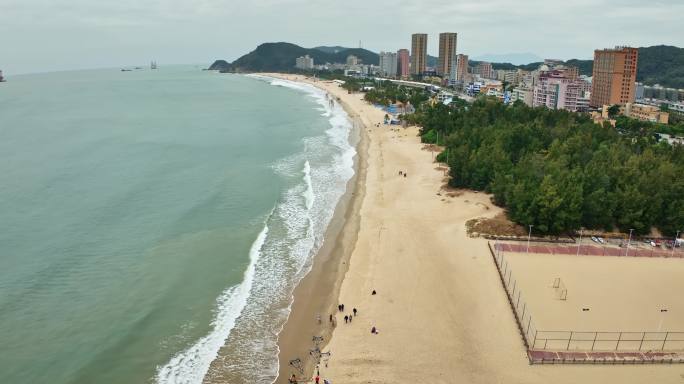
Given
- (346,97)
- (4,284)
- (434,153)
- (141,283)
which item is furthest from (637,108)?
(4,284)

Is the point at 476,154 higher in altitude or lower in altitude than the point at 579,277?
higher

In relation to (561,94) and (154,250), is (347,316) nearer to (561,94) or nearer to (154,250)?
(154,250)

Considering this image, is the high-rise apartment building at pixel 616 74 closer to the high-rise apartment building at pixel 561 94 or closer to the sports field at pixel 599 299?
the high-rise apartment building at pixel 561 94

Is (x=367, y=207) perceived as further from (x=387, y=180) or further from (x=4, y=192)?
(x=4, y=192)

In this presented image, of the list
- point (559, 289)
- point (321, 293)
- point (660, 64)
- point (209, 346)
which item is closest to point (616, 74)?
point (660, 64)

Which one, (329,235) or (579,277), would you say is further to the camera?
(329,235)

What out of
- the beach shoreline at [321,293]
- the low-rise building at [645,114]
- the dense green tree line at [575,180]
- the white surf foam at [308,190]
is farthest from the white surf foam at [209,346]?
the low-rise building at [645,114]

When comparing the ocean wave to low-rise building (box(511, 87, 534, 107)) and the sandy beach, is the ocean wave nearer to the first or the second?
the sandy beach
